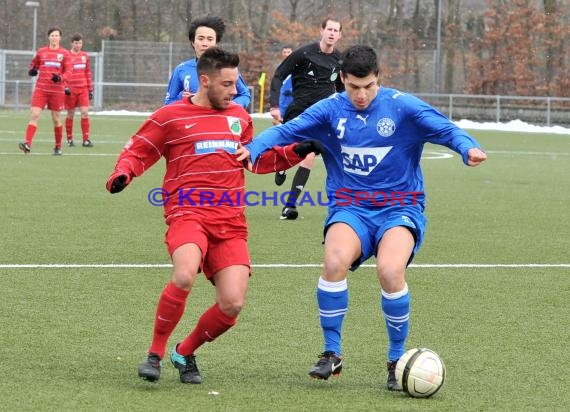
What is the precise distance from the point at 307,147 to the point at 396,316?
37.3 inches

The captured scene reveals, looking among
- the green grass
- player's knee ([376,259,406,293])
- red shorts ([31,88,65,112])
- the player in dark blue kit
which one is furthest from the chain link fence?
player's knee ([376,259,406,293])

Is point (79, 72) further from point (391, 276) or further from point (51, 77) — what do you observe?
point (391, 276)

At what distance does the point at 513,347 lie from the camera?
6320mm

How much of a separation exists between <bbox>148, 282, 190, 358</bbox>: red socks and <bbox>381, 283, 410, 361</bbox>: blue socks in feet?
3.18

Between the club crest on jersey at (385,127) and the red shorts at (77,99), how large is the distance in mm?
16858

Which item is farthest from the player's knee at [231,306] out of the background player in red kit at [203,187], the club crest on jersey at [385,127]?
the club crest on jersey at [385,127]

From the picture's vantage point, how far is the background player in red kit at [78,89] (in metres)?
22.2

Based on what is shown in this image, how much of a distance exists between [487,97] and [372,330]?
31142 millimetres

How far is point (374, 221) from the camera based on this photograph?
19.1 ft

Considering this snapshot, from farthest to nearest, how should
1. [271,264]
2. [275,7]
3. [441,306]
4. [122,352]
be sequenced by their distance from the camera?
[275,7]
[271,264]
[441,306]
[122,352]

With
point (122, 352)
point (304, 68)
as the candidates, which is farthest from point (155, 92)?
point (122, 352)

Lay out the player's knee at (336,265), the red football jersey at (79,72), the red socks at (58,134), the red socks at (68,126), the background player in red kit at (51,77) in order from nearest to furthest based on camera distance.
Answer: the player's knee at (336,265)
the red socks at (58,134)
the background player in red kit at (51,77)
the red socks at (68,126)
the red football jersey at (79,72)

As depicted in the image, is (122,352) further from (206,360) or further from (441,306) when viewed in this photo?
(441,306)

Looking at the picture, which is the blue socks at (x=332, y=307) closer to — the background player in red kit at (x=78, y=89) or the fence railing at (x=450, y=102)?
the background player in red kit at (x=78, y=89)
